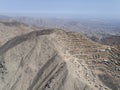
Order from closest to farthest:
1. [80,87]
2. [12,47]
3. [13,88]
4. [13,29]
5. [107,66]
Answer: [80,87]
[107,66]
[13,88]
[12,47]
[13,29]

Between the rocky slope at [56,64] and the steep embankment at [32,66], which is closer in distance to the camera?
the rocky slope at [56,64]

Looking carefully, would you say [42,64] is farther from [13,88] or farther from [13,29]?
[13,29]

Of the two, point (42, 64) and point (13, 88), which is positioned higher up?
point (42, 64)

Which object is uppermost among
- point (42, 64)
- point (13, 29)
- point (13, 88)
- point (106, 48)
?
point (106, 48)

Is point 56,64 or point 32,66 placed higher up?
point 56,64

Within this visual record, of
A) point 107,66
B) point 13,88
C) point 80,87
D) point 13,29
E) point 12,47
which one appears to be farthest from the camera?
point 13,29

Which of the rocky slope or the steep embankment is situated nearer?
the rocky slope

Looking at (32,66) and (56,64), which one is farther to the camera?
(32,66)

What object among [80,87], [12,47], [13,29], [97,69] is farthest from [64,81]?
[13,29]
